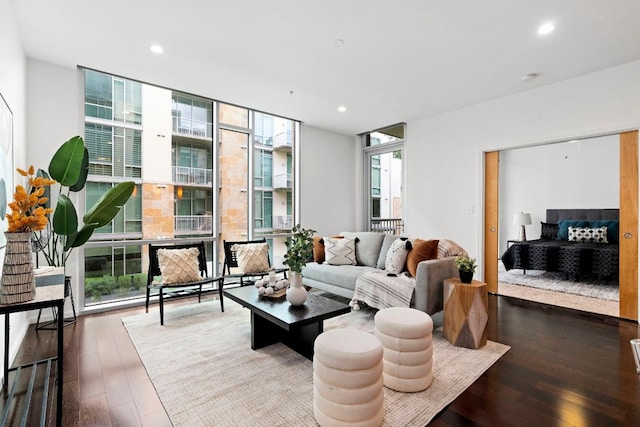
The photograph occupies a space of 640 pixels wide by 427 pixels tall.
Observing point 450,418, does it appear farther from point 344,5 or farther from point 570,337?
point 344,5

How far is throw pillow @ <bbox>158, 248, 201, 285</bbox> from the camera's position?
355cm

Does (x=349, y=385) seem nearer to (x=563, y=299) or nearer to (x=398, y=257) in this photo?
(x=398, y=257)

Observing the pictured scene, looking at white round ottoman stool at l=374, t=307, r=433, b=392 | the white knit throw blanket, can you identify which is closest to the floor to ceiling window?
the white knit throw blanket

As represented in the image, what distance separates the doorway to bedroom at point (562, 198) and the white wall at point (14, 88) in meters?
5.35

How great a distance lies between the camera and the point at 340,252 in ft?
14.3

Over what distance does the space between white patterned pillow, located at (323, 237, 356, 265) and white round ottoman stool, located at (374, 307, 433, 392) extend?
85.4 inches

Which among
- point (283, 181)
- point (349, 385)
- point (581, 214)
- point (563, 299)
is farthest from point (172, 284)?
point (581, 214)

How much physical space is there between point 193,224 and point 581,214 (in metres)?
7.15

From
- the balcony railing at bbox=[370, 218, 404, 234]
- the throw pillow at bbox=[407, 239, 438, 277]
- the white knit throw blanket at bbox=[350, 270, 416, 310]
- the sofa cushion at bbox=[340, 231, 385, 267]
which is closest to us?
the white knit throw blanket at bbox=[350, 270, 416, 310]

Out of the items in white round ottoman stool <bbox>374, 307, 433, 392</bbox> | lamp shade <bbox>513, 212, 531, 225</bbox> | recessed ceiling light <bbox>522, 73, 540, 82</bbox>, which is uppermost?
recessed ceiling light <bbox>522, 73, 540, 82</bbox>

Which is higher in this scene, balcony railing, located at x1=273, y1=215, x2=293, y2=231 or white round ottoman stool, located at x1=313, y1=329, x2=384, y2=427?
balcony railing, located at x1=273, y1=215, x2=293, y2=231

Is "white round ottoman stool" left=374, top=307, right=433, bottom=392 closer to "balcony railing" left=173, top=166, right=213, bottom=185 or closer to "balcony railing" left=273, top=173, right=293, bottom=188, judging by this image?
"balcony railing" left=173, top=166, right=213, bottom=185

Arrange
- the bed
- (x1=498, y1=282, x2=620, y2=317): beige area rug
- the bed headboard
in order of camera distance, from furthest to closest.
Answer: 1. the bed headboard
2. the bed
3. (x1=498, y1=282, x2=620, y2=317): beige area rug

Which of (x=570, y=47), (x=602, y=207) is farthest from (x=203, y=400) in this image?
(x=602, y=207)
